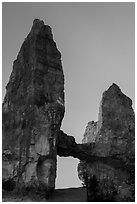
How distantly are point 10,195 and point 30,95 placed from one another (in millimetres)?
9931

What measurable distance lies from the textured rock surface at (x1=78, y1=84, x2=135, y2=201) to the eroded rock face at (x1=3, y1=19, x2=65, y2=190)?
18.3ft

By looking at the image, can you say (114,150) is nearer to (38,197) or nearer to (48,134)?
(48,134)

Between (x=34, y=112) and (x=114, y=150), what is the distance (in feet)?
33.5

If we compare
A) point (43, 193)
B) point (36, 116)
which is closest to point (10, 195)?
point (43, 193)

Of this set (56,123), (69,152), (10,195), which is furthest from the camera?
(69,152)

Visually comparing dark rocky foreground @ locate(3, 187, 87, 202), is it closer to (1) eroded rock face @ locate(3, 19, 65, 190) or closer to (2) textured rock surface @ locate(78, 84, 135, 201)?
(1) eroded rock face @ locate(3, 19, 65, 190)

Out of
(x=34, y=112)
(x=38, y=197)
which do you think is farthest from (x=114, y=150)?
(x=38, y=197)

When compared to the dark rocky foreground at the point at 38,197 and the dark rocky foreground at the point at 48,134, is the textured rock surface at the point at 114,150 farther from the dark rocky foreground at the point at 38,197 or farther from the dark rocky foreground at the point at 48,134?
the dark rocky foreground at the point at 38,197

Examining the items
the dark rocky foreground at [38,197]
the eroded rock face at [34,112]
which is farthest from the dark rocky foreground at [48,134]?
the dark rocky foreground at [38,197]

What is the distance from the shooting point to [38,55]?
35250mm

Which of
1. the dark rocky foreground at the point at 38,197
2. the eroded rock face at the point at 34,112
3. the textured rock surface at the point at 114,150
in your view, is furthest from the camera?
the textured rock surface at the point at 114,150

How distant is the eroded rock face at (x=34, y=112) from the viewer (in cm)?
3069

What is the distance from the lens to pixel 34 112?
106 ft

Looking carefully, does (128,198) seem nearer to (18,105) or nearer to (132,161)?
(132,161)
